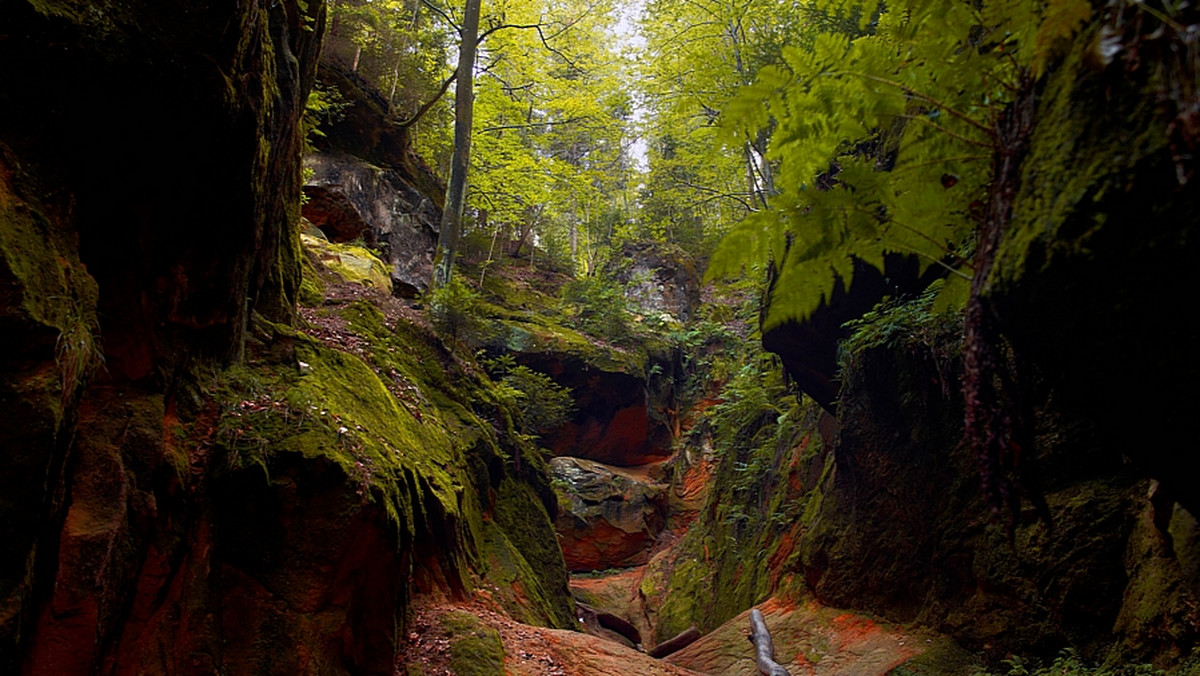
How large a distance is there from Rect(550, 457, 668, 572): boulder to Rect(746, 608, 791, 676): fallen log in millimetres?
8970

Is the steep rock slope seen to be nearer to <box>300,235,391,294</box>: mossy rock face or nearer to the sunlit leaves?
the sunlit leaves

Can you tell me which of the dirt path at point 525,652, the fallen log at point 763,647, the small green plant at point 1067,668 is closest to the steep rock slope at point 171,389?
the dirt path at point 525,652

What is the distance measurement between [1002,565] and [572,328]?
16.3m

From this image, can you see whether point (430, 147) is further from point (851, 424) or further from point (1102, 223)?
point (1102, 223)

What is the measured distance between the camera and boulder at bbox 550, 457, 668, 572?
18.2 m

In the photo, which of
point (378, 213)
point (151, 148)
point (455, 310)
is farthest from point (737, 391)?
point (151, 148)

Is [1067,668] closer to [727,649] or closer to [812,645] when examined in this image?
[812,645]

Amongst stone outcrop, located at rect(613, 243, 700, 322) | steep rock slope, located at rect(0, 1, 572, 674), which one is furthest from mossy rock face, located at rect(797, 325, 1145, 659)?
stone outcrop, located at rect(613, 243, 700, 322)

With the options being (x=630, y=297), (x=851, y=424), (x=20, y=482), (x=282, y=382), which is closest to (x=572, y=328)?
(x=630, y=297)

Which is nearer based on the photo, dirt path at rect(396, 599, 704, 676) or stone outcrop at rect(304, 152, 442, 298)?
dirt path at rect(396, 599, 704, 676)

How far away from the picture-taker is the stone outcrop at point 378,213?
46.4 ft

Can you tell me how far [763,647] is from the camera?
8.46 metres

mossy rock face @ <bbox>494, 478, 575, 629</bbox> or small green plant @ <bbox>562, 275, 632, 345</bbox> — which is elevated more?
small green plant @ <bbox>562, 275, 632, 345</bbox>

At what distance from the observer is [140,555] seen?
3830mm
